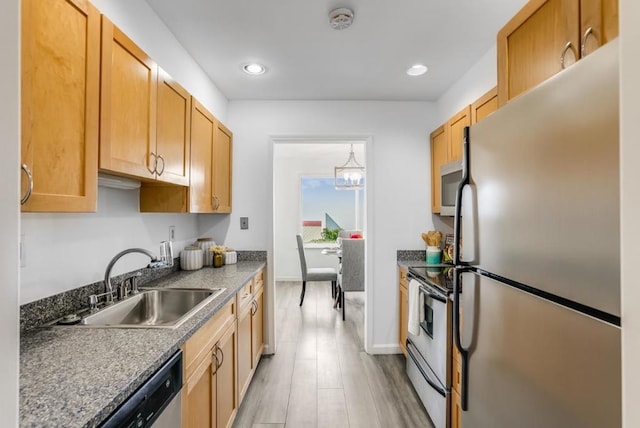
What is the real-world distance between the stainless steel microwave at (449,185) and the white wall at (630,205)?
1960mm

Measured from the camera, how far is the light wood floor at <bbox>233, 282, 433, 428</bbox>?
2.09m

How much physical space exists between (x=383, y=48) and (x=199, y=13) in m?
1.18

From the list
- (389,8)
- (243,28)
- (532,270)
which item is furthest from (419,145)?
(532,270)

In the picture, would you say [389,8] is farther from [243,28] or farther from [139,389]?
[139,389]

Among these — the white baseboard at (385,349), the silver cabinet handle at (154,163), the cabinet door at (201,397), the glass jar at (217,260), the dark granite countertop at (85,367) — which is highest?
the silver cabinet handle at (154,163)

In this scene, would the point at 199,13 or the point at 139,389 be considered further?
the point at 199,13

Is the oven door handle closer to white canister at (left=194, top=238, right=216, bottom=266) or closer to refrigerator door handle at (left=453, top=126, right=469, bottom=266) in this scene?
refrigerator door handle at (left=453, top=126, right=469, bottom=266)

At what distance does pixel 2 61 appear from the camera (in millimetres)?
409

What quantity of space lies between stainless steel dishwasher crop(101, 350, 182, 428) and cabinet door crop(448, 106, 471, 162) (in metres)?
2.32

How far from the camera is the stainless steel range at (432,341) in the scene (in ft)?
6.15

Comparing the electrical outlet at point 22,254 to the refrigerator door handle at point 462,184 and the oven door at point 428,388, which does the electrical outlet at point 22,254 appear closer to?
the refrigerator door handle at point 462,184

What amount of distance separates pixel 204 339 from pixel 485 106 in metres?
2.13

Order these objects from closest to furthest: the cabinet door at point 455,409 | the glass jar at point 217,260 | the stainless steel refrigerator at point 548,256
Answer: the stainless steel refrigerator at point 548,256 → the cabinet door at point 455,409 → the glass jar at point 217,260

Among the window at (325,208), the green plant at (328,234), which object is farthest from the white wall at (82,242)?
the green plant at (328,234)
